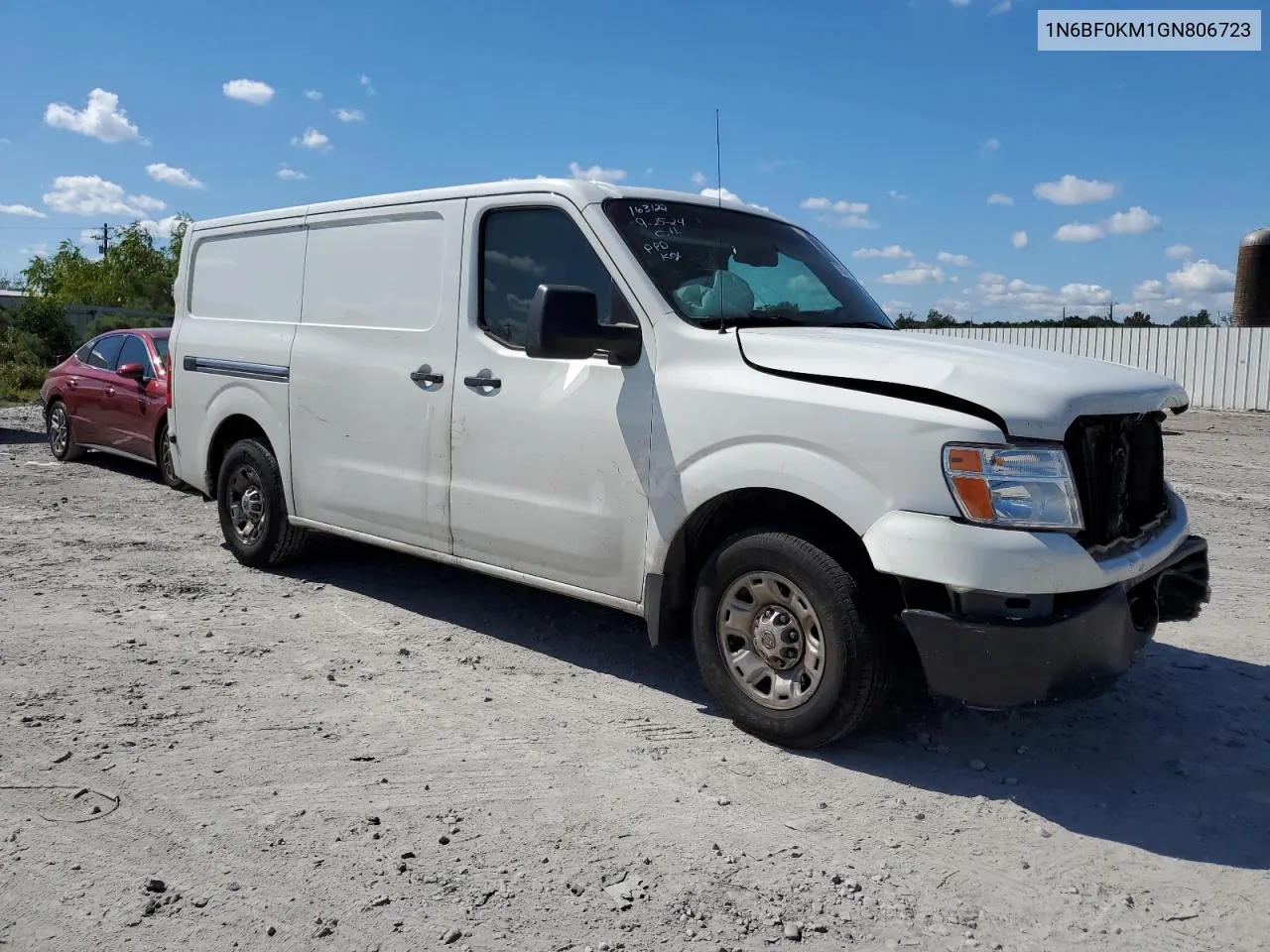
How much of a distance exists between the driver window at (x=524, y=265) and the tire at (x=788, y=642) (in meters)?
1.30

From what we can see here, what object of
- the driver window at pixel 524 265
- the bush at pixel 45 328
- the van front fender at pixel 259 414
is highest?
the bush at pixel 45 328

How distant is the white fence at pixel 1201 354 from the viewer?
2294cm

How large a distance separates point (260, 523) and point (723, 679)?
142 inches

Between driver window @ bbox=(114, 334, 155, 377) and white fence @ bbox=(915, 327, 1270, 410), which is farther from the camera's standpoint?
white fence @ bbox=(915, 327, 1270, 410)

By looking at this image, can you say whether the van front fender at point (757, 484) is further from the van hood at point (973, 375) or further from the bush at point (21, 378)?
the bush at point (21, 378)

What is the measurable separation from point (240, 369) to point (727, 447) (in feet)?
12.2

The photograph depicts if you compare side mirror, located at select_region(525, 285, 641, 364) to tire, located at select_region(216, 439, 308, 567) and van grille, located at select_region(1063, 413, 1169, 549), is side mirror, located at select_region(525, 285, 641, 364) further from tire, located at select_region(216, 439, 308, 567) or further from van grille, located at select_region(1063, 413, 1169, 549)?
tire, located at select_region(216, 439, 308, 567)

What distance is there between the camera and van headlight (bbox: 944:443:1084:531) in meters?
3.43

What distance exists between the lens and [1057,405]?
137 inches

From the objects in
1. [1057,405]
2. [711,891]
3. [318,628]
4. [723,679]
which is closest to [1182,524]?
[1057,405]

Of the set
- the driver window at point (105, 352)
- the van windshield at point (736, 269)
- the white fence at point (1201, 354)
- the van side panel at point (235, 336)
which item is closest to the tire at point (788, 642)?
the van windshield at point (736, 269)

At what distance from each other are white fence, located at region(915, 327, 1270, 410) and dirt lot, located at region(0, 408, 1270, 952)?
18817mm

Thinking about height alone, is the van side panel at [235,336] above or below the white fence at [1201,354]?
below

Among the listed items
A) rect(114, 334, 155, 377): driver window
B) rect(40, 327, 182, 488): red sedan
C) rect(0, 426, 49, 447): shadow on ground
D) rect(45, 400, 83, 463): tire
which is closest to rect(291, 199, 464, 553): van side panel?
rect(40, 327, 182, 488): red sedan
